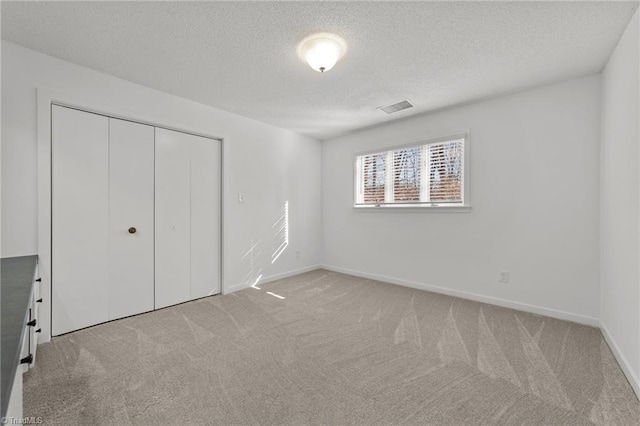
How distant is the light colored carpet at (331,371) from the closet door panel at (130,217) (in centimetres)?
25

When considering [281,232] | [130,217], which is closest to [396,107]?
[281,232]

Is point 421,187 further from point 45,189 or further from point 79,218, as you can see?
point 45,189

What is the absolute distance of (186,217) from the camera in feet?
11.3

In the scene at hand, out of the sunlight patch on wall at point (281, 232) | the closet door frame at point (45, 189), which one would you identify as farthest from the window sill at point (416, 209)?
the closet door frame at point (45, 189)

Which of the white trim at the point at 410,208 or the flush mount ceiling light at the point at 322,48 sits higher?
the flush mount ceiling light at the point at 322,48

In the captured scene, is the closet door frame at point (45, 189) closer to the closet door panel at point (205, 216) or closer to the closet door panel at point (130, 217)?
the closet door panel at point (130, 217)

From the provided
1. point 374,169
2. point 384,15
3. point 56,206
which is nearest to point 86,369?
point 56,206

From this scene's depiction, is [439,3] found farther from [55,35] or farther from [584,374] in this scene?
[55,35]

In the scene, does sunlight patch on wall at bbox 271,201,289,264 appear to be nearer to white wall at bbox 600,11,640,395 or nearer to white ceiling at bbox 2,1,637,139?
white ceiling at bbox 2,1,637,139

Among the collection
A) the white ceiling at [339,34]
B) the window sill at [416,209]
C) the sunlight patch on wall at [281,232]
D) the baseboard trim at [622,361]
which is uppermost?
the white ceiling at [339,34]

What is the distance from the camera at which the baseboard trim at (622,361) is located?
1.75m

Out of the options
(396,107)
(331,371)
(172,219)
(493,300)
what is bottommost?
(331,371)

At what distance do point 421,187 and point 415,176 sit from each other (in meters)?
0.19

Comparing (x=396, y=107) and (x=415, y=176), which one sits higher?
(x=396, y=107)
